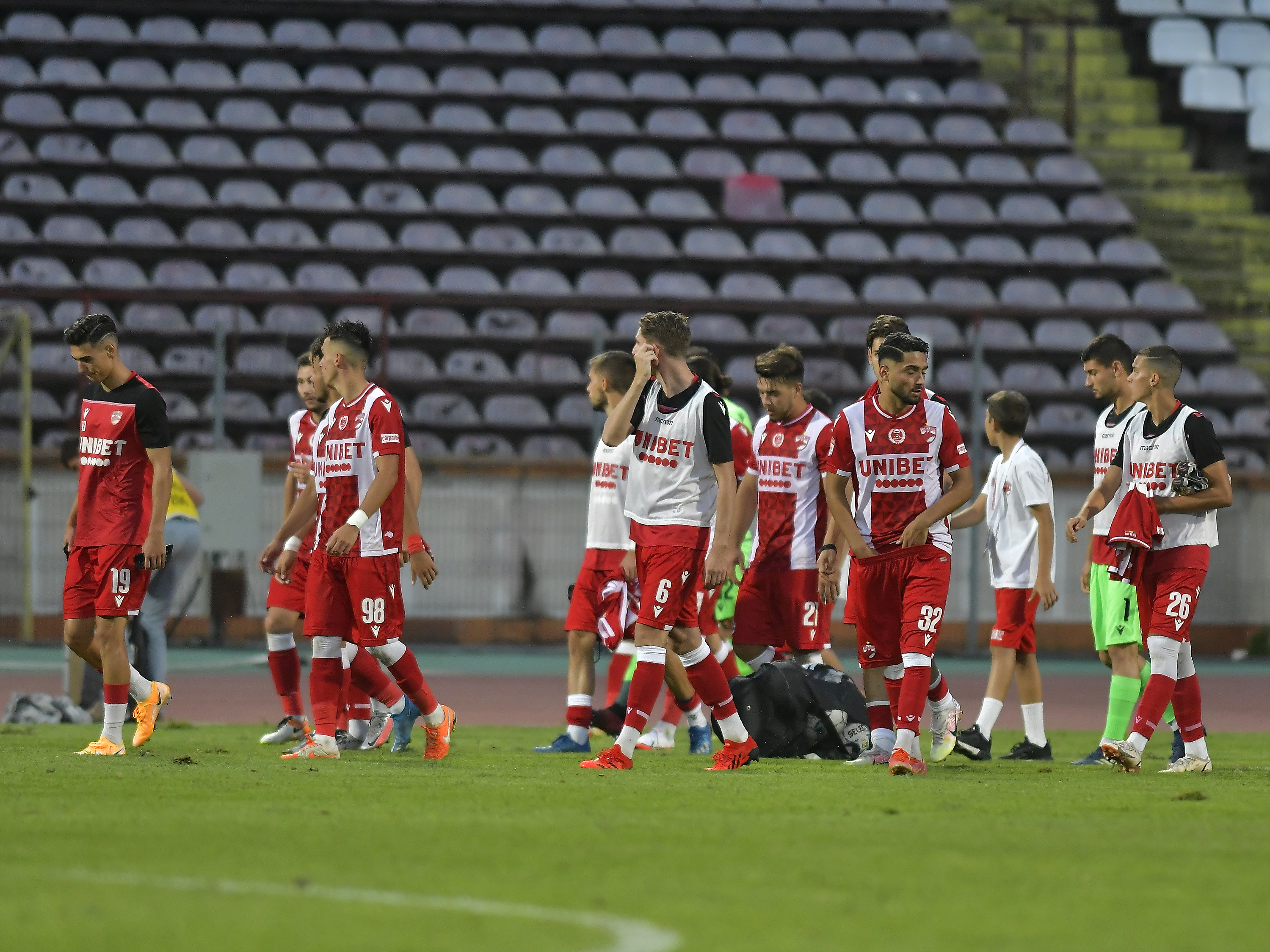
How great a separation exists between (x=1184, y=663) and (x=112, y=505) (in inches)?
220

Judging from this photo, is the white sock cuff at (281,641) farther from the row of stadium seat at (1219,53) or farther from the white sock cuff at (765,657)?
the row of stadium seat at (1219,53)

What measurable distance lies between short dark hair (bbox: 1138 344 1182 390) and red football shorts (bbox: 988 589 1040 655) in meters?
1.72

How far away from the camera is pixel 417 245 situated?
73.5 feet

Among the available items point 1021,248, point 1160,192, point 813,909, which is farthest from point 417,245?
point 813,909

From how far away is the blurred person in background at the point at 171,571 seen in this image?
37.9 feet

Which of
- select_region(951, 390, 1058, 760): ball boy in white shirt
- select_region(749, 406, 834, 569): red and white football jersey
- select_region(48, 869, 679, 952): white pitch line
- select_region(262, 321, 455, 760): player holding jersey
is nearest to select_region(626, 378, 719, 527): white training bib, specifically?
select_region(262, 321, 455, 760): player holding jersey

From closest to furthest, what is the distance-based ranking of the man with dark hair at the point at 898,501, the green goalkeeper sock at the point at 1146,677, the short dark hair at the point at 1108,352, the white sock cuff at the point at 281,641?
the man with dark hair at the point at 898,501 < the short dark hair at the point at 1108,352 < the green goalkeeper sock at the point at 1146,677 < the white sock cuff at the point at 281,641

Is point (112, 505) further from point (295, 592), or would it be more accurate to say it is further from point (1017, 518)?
point (1017, 518)

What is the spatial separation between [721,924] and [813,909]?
0.33 metres

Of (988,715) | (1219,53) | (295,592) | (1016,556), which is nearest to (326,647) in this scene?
(295,592)

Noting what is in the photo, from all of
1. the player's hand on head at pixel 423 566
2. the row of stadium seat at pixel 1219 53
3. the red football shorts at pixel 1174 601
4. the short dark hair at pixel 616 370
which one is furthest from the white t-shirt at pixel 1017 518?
the row of stadium seat at pixel 1219 53

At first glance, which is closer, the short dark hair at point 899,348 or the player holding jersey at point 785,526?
the short dark hair at point 899,348

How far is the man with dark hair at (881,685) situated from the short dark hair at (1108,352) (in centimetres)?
151

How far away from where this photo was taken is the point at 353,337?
30.1 feet
